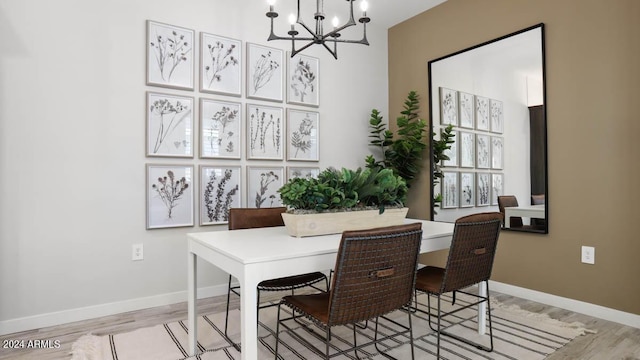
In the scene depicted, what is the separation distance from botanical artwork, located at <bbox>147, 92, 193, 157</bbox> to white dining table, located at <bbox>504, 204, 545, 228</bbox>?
278 cm

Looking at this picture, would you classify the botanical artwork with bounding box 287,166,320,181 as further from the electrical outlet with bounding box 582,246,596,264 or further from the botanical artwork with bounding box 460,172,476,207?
the electrical outlet with bounding box 582,246,596,264

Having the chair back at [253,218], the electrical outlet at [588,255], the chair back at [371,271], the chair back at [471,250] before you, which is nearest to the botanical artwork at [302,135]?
the chair back at [253,218]

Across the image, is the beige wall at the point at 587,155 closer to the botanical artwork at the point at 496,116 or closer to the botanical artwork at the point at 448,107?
the botanical artwork at the point at 496,116

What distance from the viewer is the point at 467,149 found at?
3.62m

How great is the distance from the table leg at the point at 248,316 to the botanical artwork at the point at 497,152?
2689 millimetres

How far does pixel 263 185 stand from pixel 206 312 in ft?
3.97

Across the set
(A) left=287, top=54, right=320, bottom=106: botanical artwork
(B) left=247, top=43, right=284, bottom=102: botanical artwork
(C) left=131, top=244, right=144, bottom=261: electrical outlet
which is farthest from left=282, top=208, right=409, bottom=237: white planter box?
(A) left=287, top=54, right=320, bottom=106: botanical artwork

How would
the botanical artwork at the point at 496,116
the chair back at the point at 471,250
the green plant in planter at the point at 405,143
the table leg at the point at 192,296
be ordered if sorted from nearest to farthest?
the chair back at the point at 471,250, the table leg at the point at 192,296, the botanical artwork at the point at 496,116, the green plant in planter at the point at 405,143

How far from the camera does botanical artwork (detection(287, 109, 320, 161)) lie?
3.66 m

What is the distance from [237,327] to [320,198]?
119 centimetres

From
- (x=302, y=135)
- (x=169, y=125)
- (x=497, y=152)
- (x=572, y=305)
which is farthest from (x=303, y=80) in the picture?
(x=572, y=305)

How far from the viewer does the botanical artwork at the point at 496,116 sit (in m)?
3.31

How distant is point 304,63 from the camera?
3.76 metres

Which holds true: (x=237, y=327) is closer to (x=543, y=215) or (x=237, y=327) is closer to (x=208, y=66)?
(x=208, y=66)
